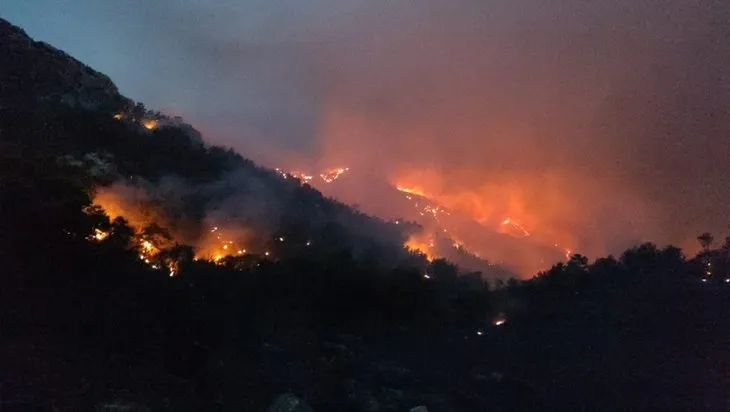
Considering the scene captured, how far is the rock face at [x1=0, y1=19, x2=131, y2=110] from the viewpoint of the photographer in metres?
37.2

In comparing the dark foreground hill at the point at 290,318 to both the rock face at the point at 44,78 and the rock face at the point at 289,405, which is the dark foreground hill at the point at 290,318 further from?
the rock face at the point at 44,78

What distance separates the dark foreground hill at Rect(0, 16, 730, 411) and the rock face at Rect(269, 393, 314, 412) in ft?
2.36

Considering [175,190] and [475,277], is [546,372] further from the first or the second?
[175,190]

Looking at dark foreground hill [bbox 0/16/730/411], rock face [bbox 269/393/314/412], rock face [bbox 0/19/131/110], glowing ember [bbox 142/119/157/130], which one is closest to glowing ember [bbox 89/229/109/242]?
dark foreground hill [bbox 0/16/730/411]

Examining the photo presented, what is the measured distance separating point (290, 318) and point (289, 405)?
6.67 metres

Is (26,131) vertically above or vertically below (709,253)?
above

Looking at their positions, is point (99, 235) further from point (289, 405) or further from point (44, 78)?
point (44, 78)

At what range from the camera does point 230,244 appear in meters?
29.6

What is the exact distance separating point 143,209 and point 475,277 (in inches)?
651

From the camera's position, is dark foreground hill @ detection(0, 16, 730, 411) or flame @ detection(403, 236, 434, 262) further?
flame @ detection(403, 236, 434, 262)

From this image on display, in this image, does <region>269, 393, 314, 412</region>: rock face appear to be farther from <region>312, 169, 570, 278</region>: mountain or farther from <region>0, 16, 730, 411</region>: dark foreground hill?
<region>312, 169, 570, 278</region>: mountain

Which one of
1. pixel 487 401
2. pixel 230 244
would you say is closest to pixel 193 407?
pixel 487 401

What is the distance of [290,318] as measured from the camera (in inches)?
849

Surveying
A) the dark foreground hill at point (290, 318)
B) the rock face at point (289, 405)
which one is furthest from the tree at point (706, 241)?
the rock face at point (289, 405)
